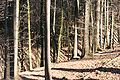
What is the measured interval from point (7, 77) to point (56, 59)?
8.59m

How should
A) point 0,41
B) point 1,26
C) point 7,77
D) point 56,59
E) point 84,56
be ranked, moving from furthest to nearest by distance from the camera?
point 1,26, point 56,59, point 0,41, point 84,56, point 7,77

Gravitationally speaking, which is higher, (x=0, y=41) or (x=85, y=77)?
(x=0, y=41)

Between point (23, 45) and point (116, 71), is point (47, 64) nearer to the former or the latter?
point (116, 71)

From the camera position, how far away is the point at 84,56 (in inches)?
938

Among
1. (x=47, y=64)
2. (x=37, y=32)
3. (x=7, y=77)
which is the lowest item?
(x=7, y=77)

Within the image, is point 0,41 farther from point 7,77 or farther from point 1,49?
point 7,77

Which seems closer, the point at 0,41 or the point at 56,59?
the point at 0,41

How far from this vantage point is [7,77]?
67.2ft

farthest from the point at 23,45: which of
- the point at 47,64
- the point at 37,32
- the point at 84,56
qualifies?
the point at 47,64

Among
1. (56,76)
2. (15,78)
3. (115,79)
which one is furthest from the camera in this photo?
(15,78)

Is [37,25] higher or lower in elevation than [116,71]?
higher

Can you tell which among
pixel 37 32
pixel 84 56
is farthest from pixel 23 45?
pixel 84 56

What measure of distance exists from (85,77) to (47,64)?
2.06 metres

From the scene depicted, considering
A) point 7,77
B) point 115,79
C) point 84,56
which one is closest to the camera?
point 115,79
